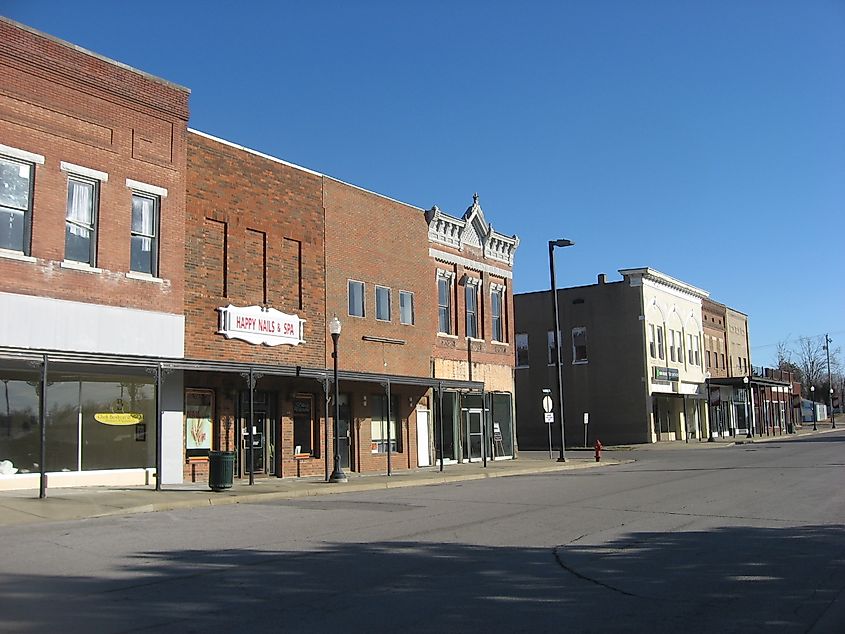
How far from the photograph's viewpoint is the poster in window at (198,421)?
2245 cm

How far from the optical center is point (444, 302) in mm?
33062

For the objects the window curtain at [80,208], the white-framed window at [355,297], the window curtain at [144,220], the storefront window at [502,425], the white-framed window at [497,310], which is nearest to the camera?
the window curtain at [80,208]

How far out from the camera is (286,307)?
25312 mm

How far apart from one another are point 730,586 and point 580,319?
47267 millimetres

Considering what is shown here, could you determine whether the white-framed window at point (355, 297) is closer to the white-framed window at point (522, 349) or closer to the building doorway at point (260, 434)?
the building doorway at point (260, 434)

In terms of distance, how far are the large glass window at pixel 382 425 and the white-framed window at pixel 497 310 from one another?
7676 millimetres

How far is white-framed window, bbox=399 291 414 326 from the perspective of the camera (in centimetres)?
3027

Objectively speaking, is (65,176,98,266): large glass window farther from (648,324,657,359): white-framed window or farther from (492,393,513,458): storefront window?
(648,324,657,359): white-framed window

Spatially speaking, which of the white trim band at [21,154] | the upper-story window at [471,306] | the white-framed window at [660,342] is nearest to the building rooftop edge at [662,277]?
the white-framed window at [660,342]

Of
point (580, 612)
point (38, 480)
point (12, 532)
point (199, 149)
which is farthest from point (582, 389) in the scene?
point (580, 612)

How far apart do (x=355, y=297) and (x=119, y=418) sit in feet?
30.8

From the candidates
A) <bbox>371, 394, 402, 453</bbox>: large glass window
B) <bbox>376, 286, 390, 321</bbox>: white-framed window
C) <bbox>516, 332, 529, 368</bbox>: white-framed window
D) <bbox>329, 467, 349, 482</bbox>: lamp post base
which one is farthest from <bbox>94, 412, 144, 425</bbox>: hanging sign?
<bbox>516, 332, 529, 368</bbox>: white-framed window

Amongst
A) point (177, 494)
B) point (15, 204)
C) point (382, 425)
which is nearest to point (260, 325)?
point (177, 494)

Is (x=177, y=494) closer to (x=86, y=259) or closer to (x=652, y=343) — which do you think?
(x=86, y=259)
